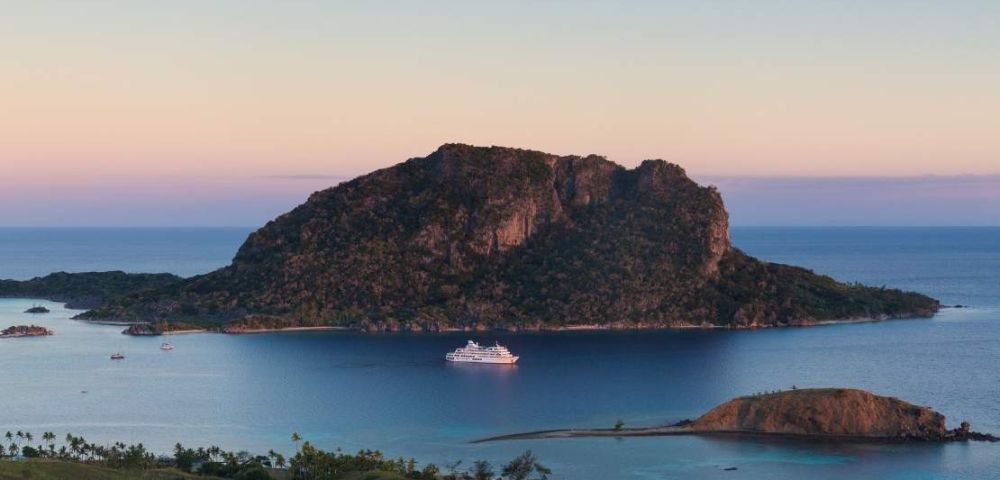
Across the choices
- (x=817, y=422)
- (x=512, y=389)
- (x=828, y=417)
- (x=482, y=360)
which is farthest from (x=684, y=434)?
(x=482, y=360)

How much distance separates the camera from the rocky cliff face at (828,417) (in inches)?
4154

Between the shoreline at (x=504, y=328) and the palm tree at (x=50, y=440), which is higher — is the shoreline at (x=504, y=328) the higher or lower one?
the higher one

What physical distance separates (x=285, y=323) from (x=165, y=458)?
96.7m

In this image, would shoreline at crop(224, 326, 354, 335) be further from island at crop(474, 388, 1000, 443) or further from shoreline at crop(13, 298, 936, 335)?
island at crop(474, 388, 1000, 443)

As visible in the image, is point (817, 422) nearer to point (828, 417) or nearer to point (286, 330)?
point (828, 417)

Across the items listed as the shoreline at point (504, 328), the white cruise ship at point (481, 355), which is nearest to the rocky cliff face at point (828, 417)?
the white cruise ship at point (481, 355)

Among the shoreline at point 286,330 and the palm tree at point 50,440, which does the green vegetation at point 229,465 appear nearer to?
the palm tree at point 50,440

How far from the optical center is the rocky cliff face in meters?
106

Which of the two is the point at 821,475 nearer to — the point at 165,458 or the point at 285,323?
the point at 165,458

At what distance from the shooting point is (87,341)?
555ft

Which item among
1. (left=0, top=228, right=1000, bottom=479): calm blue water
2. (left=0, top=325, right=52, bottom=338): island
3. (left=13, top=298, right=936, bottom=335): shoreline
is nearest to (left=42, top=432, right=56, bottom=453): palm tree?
(left=0, top=228, right=1000, bottom=479): calm blue water

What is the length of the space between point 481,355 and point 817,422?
55.0 metres

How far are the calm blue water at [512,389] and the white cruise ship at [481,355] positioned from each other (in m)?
2.73

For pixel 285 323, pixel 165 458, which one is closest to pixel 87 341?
pixel 285 323
